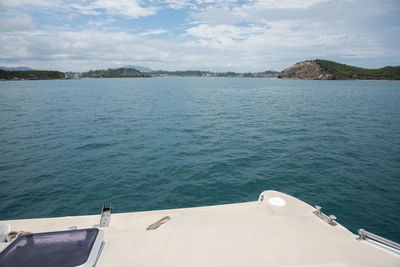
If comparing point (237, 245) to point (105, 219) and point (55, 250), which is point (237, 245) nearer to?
point (55, 250)

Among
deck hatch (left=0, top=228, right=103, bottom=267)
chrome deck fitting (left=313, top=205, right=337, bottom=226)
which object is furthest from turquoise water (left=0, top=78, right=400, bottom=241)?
deck hatch (left=0, top=228, right=103, bottom=267)

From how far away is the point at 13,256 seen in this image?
371 centimetres

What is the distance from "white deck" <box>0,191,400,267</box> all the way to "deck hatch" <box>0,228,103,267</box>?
34 cm

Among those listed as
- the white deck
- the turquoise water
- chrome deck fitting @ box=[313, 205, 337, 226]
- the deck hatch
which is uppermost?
the deck hatch

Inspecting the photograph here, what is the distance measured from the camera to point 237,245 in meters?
4.64

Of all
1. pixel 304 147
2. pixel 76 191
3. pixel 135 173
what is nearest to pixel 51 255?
pixel 76 191

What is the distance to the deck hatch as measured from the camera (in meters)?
3.63

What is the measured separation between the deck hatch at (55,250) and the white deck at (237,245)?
34 centimetres

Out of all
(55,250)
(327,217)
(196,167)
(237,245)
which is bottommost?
(196,167)

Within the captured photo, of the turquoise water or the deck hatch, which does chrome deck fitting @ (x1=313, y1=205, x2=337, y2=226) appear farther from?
the deck hatch

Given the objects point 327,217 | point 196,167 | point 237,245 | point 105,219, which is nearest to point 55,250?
point 105,219

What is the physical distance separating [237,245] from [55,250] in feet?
12.4

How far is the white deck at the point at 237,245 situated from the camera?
418 cm

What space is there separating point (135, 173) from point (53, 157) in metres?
9.13
